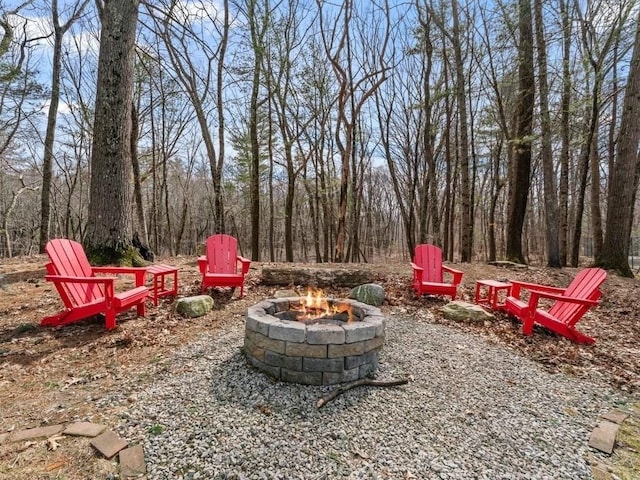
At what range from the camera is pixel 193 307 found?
3.84 meters

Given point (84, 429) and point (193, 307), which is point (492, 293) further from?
point (84, 429)

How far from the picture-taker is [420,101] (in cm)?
1146

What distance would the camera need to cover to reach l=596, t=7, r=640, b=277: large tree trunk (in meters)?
5.88

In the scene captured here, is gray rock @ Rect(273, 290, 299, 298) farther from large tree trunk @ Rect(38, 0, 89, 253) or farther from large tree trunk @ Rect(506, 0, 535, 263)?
large tree trunk @ Rect(38, 0, 89, 253)

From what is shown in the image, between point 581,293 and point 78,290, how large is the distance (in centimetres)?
514

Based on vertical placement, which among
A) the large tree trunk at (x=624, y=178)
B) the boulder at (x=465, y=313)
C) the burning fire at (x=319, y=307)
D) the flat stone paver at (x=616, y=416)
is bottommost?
the flat stone paver at (x=616, y=416)

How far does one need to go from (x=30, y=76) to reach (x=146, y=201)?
1004cm

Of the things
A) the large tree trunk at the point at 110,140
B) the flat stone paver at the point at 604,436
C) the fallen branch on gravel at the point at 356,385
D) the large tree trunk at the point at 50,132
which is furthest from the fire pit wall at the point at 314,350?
the large tree trunk at the point at 50,132

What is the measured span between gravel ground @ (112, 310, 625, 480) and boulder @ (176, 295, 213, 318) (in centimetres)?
101

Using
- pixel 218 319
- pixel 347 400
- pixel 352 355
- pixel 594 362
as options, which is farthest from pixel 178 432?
pixel 594 362

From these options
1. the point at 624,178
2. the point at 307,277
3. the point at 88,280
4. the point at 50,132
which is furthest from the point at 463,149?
the point at 50,132

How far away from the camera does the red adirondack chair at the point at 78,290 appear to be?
9.57 feet

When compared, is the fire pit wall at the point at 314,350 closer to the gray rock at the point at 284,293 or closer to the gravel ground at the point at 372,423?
the gravel ground at the point at 372,423

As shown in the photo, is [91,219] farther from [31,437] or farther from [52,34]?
[52,34]
